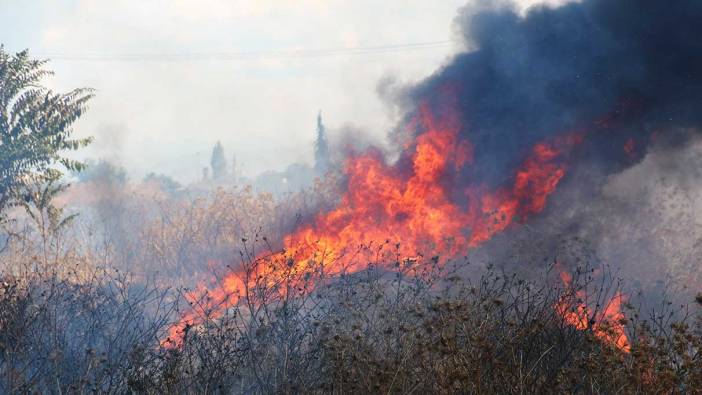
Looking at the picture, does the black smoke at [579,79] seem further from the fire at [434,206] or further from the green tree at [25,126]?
the green tree at [25,126]

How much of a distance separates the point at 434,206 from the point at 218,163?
102 metres

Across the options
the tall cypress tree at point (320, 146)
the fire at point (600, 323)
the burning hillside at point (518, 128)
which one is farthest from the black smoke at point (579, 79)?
the tall cypress tree at point (320, 146)

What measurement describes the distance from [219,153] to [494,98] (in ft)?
336

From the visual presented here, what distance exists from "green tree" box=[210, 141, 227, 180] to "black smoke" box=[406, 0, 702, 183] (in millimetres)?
99613

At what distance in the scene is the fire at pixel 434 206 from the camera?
50.9 feet

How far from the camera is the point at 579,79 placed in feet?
51.2

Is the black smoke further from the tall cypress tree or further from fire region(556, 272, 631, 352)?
the tall cypress tree

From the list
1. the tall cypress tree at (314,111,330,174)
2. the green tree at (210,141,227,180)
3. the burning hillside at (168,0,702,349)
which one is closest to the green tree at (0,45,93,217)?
the burning hillside at (168,0,702,349)

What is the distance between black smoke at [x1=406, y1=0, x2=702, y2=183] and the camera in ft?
48.2

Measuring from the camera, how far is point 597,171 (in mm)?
16062

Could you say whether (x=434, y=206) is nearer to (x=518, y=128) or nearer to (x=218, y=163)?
(x=518, y=128)

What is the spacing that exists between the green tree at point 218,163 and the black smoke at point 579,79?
99.6 meters

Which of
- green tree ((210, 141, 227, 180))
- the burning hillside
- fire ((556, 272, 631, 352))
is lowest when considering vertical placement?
fire ((556, 272, 631, 352))

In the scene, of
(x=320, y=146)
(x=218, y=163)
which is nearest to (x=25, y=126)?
(x=320, y=146)
